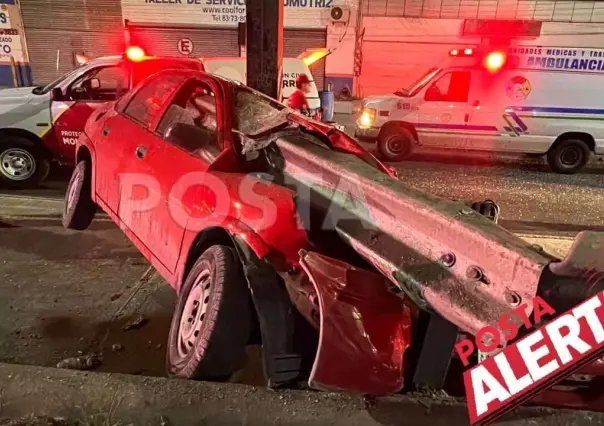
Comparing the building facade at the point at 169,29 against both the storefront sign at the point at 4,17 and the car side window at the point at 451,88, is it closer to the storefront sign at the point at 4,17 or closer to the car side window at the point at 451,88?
the storefront sign at the point at 4,17

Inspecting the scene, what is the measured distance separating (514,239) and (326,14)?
623 inches

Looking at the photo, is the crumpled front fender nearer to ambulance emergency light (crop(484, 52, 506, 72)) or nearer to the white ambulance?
the white ambulance

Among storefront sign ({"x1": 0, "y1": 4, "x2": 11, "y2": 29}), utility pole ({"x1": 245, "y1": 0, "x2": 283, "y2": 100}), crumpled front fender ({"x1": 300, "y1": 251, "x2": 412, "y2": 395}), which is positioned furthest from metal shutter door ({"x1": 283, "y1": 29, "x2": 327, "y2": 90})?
crumpled front fender ({"x1": 300, "y1": 251, "x2": 412, "y2": 395})

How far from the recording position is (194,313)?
9.78 ft

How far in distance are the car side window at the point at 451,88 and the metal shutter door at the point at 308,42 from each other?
8.03 metres

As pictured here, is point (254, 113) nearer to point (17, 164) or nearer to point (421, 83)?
point (17, 164)

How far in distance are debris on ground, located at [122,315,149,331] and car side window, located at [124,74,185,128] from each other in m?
1.46

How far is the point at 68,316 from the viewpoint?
12.2 ft

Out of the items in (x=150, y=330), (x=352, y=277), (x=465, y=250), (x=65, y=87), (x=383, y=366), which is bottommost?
(x=150, y=330)

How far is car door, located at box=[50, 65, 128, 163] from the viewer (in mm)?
6426

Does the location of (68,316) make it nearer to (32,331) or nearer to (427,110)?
(32,331)

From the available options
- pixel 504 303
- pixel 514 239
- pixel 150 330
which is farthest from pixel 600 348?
pixel 150 330

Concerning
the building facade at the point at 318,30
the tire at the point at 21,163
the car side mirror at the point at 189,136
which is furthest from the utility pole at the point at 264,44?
the building facade at the point at 318,30

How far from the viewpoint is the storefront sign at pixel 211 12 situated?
54.5 ft
